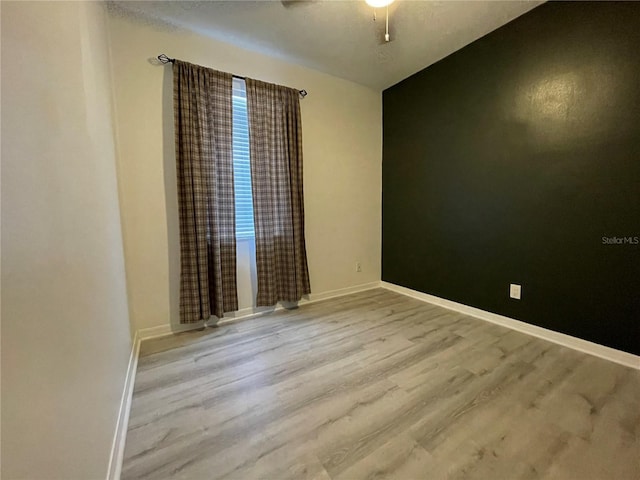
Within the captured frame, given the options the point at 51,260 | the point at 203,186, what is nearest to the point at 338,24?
the point at 203,186

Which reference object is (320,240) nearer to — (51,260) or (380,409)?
(380,409)

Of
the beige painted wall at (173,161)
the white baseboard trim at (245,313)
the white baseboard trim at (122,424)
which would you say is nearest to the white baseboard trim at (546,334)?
the white baseboard trim at (245,313)

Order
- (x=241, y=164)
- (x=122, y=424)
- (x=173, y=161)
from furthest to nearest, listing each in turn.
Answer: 1. (x=241, y=164)
2. (x=173, y=161)
3. (x=122, y=424)

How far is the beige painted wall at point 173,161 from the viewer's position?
77.9 inches

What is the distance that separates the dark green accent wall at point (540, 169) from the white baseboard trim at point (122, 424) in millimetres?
2679

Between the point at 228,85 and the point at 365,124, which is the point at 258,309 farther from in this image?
the point at 365,124

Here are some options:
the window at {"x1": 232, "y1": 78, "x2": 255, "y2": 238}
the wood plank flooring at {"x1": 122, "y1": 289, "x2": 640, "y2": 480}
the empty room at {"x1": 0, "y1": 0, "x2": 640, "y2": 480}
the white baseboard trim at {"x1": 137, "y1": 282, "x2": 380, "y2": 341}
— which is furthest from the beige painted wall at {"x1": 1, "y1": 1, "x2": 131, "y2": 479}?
the window at {"x1": 232, "y1": 78, "x2": 255, "y2": 238}

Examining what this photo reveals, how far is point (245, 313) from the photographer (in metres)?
2.52

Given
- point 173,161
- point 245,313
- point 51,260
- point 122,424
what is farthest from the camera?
point 245,313

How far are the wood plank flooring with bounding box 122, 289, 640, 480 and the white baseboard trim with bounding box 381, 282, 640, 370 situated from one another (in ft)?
0.27

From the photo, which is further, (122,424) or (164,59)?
(164,59)

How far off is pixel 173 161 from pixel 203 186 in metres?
0.32

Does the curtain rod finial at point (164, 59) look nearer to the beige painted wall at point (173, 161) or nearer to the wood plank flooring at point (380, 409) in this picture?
the beige painted wall at point (173, 161)

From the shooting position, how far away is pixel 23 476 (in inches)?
17.2
